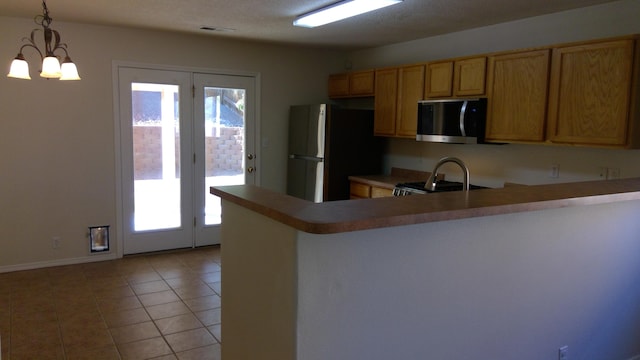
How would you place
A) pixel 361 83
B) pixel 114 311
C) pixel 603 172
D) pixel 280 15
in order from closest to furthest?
pixel 603 172, pixel 114 311, pixel 280 15, pixel 361 83

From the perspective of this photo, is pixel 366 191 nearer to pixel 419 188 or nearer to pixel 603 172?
pixel 419 188

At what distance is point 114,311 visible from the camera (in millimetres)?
3705

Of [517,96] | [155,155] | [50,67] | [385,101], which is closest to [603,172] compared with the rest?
[517,96]

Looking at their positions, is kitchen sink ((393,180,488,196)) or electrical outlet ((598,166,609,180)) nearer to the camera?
electrical outlet ((598,166,609,180))

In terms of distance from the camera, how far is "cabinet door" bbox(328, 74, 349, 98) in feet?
19.1

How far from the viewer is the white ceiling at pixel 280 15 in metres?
3.66

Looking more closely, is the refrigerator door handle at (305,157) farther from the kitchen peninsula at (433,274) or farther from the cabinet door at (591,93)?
the kitchen peninsula at (433,274)

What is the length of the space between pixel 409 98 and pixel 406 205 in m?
3.19

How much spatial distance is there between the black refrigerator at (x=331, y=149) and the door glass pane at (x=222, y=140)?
700 mm

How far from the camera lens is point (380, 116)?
5246 mm

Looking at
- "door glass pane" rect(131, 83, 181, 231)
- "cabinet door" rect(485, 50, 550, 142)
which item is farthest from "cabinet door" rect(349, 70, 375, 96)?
"door glass pane" rect(131, 83, 181, 231)

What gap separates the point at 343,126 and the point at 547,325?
3.43 m

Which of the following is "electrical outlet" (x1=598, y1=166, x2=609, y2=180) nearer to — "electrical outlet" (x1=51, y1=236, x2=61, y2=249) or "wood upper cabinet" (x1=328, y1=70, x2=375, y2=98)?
"wood upper cabinet" (x1=328, y1=70, x2=375, y2=98)

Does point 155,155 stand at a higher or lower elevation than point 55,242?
higher
